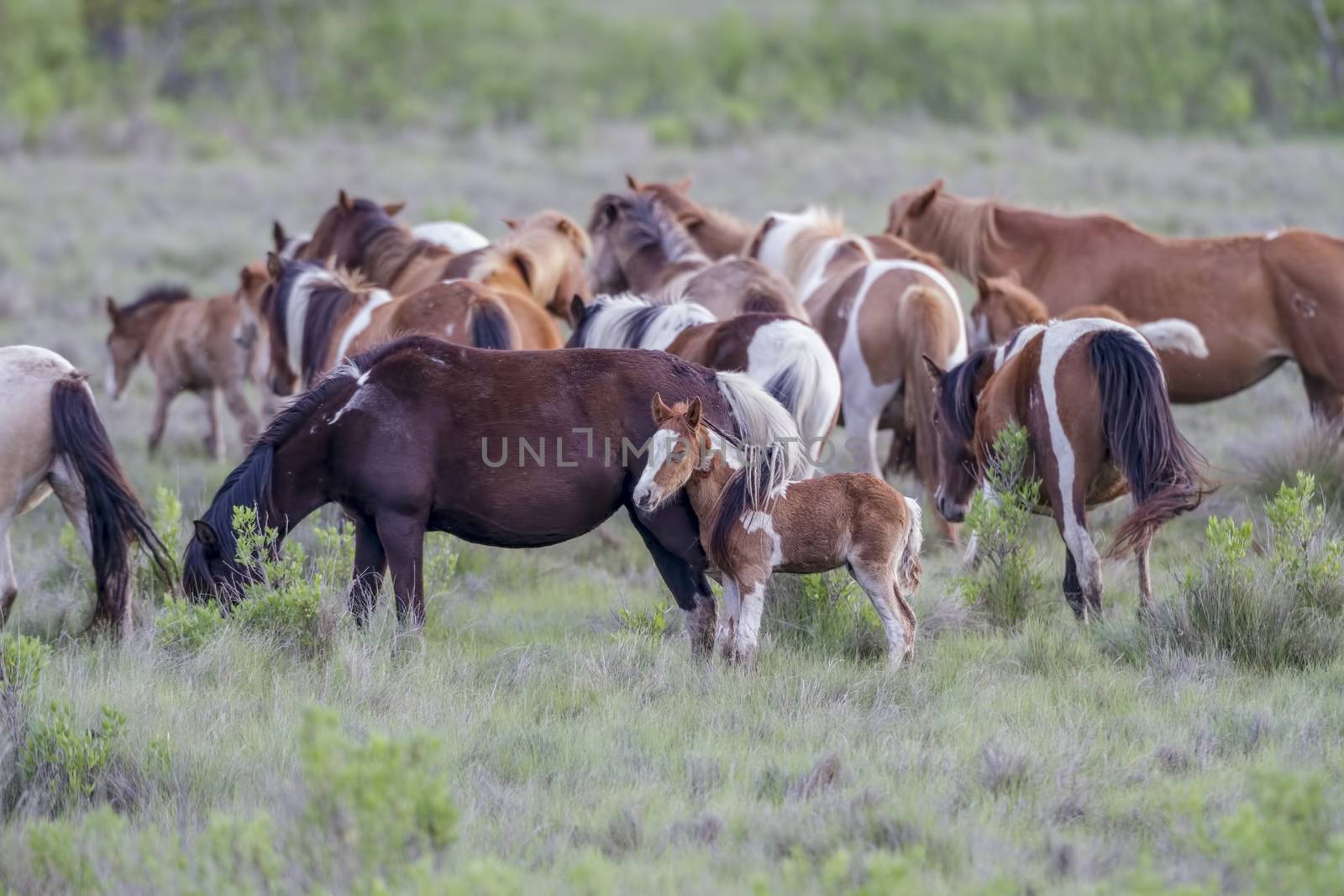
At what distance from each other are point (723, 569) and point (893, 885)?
236 centimetres

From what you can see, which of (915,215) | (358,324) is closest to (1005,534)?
(358,324)

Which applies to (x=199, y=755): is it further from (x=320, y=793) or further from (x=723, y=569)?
(x=723, y=569)

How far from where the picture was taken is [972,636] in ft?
21.4

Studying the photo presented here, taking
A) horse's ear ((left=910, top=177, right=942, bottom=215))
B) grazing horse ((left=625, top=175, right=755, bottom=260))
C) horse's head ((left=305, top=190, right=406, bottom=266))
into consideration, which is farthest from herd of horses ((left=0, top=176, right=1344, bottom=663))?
grazing horse ((left=625, top=175, right=755, bottom=260))

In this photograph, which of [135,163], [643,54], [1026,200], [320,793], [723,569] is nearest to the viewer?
[320,793]

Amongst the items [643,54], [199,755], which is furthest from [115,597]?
[643,54]

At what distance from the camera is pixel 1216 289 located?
9117 mm

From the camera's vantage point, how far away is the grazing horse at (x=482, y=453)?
6.16 metres

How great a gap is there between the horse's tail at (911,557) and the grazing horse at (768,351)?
47.8 inches

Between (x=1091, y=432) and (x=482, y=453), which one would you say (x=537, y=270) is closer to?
(x=482, y=453)

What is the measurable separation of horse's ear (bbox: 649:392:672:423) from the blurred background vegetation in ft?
74.0

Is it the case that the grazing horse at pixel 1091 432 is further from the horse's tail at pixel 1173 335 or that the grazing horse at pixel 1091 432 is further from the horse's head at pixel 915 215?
the horse's head at pixel 915 215

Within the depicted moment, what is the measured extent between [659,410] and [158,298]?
342 inches

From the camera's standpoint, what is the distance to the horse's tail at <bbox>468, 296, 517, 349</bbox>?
811 centimetres
